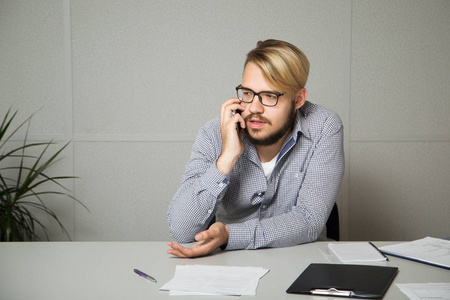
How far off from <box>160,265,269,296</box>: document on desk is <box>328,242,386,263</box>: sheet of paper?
0.85 feet

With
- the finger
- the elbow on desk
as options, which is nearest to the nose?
the elbow on desk

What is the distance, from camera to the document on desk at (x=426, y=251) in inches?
46.6

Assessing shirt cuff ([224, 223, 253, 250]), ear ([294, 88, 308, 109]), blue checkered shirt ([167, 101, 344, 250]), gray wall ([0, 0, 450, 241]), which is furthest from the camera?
gray wall ([0, 0, 450, 241])

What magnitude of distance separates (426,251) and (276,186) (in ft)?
2.07

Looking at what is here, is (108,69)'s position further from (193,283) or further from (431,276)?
(431,276)

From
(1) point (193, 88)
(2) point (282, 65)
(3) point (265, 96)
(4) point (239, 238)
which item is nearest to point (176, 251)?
(4) point (239, 238)

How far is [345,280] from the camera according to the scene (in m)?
1.03

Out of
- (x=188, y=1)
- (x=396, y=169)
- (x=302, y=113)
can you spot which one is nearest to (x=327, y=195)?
(x=302, y=113)

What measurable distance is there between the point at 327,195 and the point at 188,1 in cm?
174

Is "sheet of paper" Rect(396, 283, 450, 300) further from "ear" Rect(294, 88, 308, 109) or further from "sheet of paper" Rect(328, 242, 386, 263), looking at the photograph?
"ear" Rect(294, 88, 308, 109)

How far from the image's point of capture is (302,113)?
6.28 ft

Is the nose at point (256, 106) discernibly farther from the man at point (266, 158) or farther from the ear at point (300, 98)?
the ear at point (300, 98)

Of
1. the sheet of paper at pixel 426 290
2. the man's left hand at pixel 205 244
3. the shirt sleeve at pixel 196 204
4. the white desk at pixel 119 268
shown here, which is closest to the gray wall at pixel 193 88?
the shirt sleeve at pixel 196 204

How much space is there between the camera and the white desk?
100 centimetres
